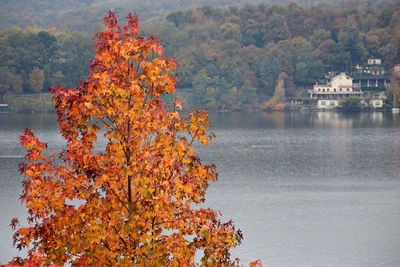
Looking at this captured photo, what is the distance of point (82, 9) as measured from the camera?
474ft

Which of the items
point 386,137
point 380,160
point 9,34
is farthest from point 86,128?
point 9,34

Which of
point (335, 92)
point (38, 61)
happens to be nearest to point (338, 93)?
point (335, 92)

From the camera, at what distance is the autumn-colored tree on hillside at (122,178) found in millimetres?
6984

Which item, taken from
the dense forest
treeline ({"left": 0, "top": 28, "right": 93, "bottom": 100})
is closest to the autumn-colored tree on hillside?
the dense forest

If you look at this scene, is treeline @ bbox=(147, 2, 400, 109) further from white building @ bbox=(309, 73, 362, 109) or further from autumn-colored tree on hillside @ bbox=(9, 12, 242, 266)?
autumn-colored tree on hillside @ bbox=(9, 12, 242, 266)

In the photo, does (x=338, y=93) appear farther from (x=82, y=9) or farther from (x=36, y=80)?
(x=82, y=9)

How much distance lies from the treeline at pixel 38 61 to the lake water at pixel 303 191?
83.8ft

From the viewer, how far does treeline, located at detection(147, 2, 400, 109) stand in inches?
3278

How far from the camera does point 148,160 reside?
22.8ft

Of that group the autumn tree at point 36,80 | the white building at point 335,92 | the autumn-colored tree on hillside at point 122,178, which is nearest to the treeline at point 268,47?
the white building at point 335,92

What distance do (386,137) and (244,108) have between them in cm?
3461

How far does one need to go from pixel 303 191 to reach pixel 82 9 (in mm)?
118754

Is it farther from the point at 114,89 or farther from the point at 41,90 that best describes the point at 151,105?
the point at 41,90

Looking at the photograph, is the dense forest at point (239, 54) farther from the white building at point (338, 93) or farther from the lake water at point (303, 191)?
the lake water at point (303, 191)
